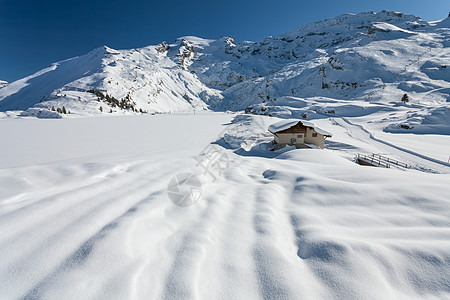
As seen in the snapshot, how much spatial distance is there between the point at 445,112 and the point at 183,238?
4576 centimetres

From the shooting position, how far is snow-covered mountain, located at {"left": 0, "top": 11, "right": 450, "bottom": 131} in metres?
47.8

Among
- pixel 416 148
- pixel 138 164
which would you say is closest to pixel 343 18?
pixel 416 148

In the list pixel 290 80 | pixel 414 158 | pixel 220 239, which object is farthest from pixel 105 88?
pixel 414 158

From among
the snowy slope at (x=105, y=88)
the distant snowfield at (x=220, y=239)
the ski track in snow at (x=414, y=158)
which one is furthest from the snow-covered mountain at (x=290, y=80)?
the distant snowfield at (x=220, y=239)

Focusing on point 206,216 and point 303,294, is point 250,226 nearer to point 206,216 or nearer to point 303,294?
point 206,216

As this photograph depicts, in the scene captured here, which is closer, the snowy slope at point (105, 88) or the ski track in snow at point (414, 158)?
the ski track in snow at point (414, 158)

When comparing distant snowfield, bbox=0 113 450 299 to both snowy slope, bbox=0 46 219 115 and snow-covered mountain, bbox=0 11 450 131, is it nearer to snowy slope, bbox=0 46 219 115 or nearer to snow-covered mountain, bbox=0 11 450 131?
snow-covered mountain, bbox=0 11 450 131

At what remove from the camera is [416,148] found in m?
19.1

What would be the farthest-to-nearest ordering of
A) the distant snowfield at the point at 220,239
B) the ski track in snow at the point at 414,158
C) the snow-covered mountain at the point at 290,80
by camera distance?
the snow-covered mountain at the point at 290,80
the ski track in snow at the point at 414,158
the distant snowfield at the point at 220,239

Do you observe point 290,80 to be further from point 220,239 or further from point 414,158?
point 220,239

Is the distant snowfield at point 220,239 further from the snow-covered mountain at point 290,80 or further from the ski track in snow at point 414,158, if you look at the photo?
the snow-covered mountain at point 290,80

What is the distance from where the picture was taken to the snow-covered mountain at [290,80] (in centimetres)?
4784

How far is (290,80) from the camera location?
83625 mm

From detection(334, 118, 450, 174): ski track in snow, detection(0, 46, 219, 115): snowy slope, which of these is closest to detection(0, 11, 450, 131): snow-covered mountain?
detection(0, 46, 219, 115): snowy slope
